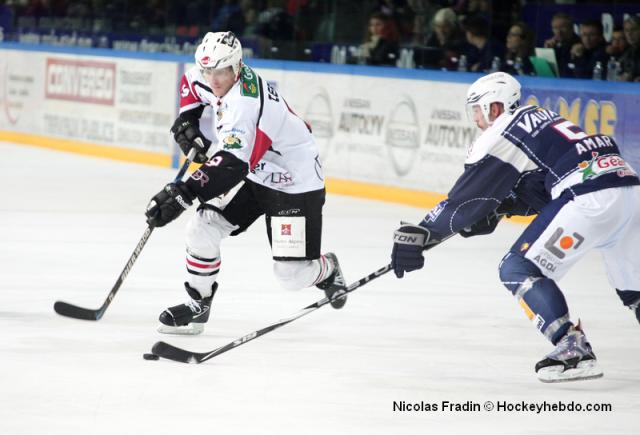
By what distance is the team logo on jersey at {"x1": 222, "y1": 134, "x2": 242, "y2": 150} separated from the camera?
4512mm

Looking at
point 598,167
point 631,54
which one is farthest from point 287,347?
point 631,54

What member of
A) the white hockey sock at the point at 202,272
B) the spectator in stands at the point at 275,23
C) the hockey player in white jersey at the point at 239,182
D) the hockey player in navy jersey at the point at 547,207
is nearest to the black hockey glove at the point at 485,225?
the hockey player in navy jersey at the point at 547,207

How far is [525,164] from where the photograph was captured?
406cm

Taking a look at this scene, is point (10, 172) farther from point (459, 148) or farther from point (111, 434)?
point (111, 434)

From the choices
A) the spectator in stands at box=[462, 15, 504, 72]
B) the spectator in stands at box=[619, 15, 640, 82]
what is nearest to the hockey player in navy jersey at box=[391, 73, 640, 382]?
the spectator in stands at box=[619, 15, 640, 82]

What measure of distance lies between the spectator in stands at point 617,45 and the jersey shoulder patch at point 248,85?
457 centimetres

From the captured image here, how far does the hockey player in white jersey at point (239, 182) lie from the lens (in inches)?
178

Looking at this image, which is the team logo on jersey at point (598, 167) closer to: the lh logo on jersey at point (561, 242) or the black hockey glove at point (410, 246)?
the lh logo on jersey at point (561, 242)

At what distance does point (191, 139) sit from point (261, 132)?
664 mm

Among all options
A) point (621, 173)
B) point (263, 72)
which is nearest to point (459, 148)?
point (263, 72)

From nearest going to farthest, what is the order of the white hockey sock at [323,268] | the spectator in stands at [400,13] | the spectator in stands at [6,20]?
1. the white hockey sock at [323,268]
2. the spectator in stands at [400,13]
3. the spectator in stands at [6,20]

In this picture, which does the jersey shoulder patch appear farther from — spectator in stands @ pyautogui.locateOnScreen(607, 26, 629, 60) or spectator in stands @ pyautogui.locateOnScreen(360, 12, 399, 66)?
spectator in stands @ pyautogui.locateOnScreen(360, 12, 399, 66)

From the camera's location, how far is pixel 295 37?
11.0 meters

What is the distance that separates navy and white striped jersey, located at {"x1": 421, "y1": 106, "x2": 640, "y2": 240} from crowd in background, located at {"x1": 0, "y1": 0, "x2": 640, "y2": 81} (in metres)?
4.56
